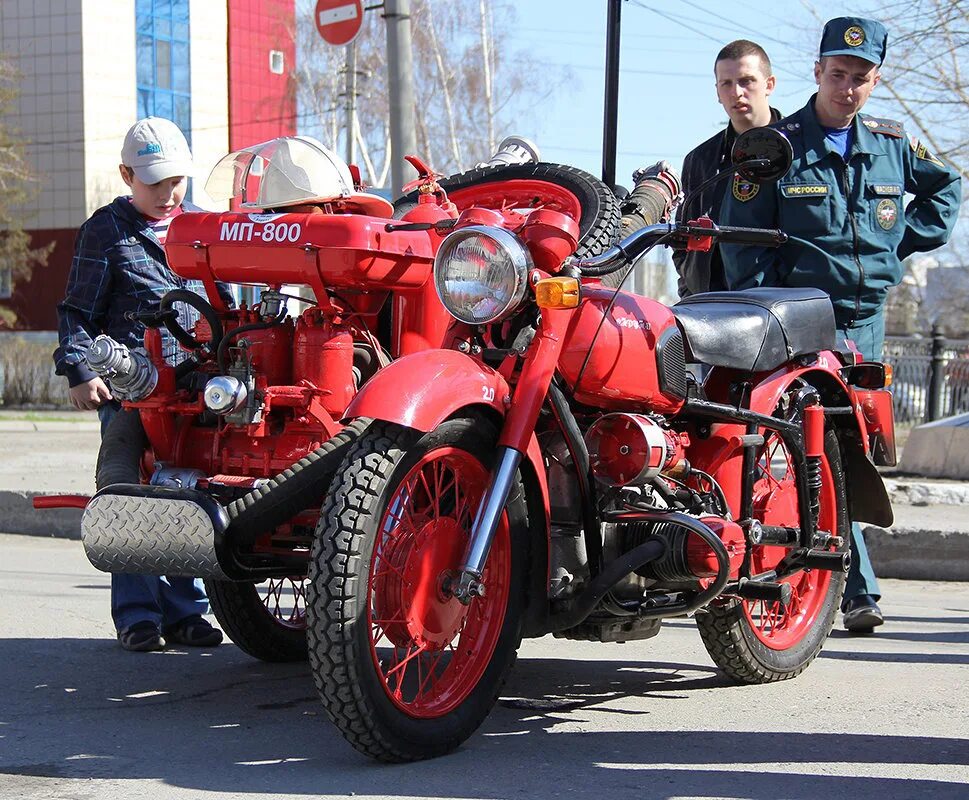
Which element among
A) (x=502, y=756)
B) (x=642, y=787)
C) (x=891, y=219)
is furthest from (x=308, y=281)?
(x=891, y=219)

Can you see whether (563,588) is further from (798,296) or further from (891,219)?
(891,219)

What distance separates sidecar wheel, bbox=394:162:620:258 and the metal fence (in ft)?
40.9

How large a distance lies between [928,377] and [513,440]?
47.3 feet

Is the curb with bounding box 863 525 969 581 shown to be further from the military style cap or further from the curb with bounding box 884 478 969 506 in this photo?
the military style cap

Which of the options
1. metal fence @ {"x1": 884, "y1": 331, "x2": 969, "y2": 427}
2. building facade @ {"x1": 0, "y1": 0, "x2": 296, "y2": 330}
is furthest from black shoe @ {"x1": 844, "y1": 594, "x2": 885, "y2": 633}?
building facade @ {"x1": 0, "y1": 0, "x2": 296, "y2": 330}

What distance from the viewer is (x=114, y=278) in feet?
17.9

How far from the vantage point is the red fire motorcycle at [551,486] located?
145 inches

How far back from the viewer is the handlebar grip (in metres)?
4.27

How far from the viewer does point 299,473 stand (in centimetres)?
392

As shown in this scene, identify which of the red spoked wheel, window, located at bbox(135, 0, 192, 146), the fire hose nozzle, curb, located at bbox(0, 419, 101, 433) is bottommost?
curb, located at bbox(0, 419, 101, 433)

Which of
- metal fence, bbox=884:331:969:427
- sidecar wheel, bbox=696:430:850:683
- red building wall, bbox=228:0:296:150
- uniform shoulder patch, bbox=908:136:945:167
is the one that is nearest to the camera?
sidecar wheel, bbox=696:430:850:683

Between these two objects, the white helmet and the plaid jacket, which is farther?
the plaid jacket

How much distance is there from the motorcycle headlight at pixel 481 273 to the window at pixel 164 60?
37.0 meters

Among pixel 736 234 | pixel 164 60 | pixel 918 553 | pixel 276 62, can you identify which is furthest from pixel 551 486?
pixel 276 62
